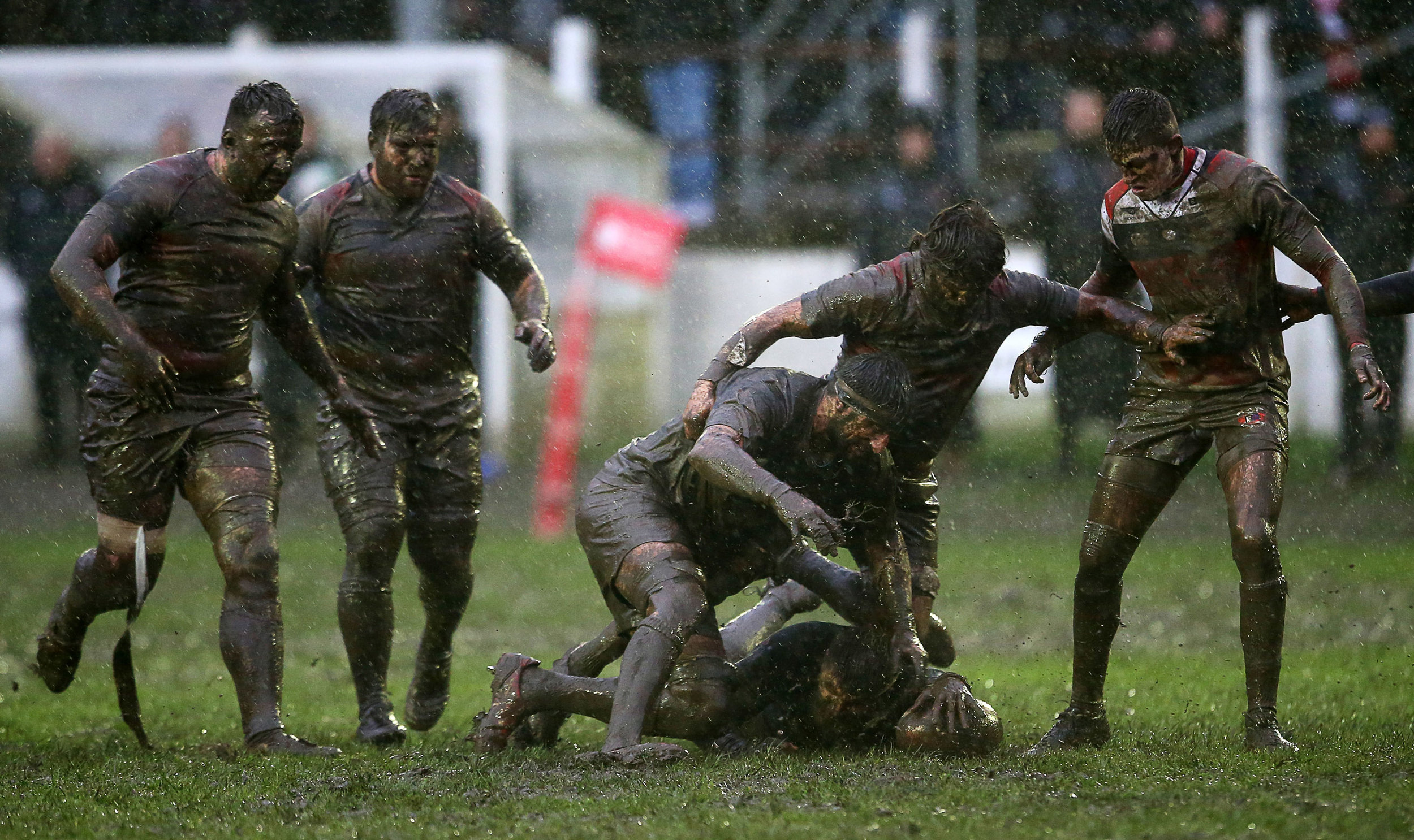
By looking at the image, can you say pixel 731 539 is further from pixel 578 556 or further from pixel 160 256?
pixel 578 556

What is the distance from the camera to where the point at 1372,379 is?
528 centimetres

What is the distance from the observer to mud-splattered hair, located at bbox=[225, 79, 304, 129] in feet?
19.5

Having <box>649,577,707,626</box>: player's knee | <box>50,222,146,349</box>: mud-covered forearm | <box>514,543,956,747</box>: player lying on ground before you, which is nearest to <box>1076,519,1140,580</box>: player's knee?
<box>514,543,956,747</box>: player lying on ground

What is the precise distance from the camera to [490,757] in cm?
569

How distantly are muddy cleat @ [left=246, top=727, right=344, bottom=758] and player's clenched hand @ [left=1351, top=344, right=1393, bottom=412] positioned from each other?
3.71 meters

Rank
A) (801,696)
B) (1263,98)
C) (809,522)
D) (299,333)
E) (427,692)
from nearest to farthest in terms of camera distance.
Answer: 1. (809,522)
2. (801,696)
3. (299,333)
4. (427,692)
5. (1263,98)

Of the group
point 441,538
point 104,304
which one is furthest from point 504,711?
point 104,304

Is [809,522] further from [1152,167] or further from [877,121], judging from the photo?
[877,121]

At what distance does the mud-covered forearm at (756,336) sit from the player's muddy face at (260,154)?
5.66ft

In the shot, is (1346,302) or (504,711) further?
(504,711)

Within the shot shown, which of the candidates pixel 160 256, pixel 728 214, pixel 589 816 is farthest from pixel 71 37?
pixel 589 816

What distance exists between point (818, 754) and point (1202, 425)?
5.87 ft

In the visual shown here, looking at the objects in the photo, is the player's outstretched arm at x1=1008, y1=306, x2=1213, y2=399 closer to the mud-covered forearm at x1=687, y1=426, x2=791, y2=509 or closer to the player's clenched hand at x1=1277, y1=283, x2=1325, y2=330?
the player's clenched hand at x1=1277, y1=283, x2=1325, y2=330

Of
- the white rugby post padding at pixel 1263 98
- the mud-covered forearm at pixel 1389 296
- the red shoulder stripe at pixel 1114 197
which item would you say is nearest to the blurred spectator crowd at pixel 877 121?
the white rugby post padding at pixel 1263 98
